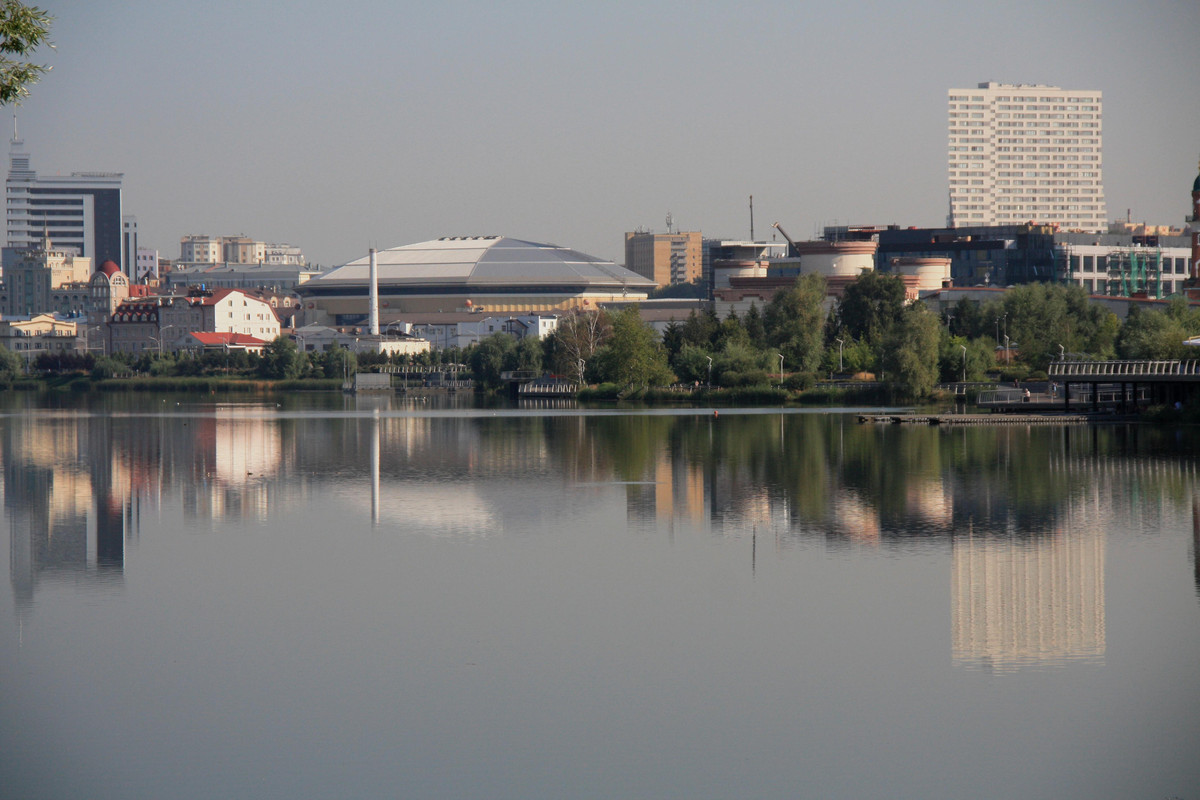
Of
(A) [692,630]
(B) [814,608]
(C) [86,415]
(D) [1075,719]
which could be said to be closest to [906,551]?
(B) [814,608]

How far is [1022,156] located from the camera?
525ft

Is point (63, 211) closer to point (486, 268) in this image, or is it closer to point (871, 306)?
point (486, 268)

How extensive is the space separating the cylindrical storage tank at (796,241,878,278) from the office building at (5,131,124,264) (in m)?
101

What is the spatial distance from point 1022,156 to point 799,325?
108m

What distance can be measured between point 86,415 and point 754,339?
28.1 meters

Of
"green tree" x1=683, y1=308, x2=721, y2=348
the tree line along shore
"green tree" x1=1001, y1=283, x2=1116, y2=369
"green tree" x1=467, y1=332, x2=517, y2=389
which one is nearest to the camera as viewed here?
the tree line along shore

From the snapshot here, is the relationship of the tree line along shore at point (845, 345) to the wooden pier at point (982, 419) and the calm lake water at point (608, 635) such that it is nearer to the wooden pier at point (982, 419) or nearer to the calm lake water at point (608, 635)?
the wooden pier at point (982, 419)

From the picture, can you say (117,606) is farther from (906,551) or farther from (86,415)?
(86,415)

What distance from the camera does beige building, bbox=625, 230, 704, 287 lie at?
170 metres

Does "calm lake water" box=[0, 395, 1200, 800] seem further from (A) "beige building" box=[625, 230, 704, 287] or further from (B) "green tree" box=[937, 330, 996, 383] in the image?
(A) "beige building" box=[625, 230, 704, 287]

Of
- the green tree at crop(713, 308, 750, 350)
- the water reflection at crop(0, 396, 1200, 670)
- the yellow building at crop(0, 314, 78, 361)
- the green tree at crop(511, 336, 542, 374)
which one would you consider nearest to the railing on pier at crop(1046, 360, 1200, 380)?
the water reflection at crop(0, 396, 1200, 670)

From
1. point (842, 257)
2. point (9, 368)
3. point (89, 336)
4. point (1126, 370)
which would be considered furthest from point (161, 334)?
point (1126, 370)

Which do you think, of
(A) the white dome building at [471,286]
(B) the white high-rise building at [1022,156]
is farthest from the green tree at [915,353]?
(B) the white high-rise building at [1022,156]

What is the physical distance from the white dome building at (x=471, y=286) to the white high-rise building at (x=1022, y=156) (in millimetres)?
58557
